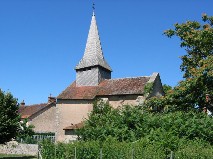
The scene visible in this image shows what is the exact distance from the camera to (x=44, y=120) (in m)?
54.2

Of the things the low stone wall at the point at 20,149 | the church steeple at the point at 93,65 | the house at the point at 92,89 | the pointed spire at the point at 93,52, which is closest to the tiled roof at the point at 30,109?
the low stone wall at the point at 20,149

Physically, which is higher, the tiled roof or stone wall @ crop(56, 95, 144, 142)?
the tiled roof

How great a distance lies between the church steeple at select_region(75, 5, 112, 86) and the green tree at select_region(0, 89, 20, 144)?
10.9m

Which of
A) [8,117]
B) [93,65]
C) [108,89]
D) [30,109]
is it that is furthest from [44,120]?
[8,117]

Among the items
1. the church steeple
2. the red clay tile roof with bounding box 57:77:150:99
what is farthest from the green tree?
the church steeple

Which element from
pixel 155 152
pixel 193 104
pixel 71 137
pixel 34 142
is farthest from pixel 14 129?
pixel 155 152

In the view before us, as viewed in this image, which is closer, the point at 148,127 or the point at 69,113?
the point at 148,127

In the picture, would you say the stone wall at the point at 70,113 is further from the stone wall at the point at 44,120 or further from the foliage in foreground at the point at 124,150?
the foliage in foreground at the point at 124,150

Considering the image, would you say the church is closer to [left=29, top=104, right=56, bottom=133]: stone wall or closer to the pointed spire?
the pointed spire

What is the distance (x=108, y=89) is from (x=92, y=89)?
253 cm

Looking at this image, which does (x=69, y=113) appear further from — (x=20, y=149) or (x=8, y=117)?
(x=8, y=117)

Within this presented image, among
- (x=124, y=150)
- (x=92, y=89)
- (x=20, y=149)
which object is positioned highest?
(x=92, y=89)

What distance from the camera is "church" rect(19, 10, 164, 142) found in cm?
3834

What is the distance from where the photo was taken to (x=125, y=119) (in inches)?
948
